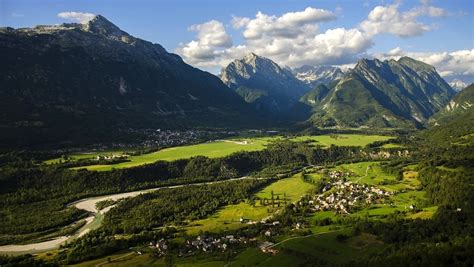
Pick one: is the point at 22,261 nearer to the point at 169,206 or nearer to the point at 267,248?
the point at 169,206

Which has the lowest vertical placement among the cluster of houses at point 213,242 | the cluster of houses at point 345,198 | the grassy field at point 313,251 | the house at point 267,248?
the grassy field at point 313,251

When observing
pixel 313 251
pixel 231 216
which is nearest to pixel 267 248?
pixel 313 251

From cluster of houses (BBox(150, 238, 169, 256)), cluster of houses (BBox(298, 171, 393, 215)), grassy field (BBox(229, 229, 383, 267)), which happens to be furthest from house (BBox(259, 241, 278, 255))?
cluster of houses (BBox(298, 171, 393, 215))

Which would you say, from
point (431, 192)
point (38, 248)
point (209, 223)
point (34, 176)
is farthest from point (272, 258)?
point (34, 176)

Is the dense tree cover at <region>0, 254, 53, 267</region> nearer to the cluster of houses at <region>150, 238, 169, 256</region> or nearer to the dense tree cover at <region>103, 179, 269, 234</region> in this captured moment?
the cluster of houses at <region>150, 238, 169, 256</region>

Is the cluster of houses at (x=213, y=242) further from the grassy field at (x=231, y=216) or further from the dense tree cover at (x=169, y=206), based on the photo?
the dense tree cover at (x=169, y=206)

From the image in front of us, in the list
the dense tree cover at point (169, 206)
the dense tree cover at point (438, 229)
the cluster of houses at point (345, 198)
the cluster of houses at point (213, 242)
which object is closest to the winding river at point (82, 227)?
the dense tree cover at point (169, 206)

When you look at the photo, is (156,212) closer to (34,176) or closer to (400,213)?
(34,176)

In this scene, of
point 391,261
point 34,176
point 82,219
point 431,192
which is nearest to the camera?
point 391,261
